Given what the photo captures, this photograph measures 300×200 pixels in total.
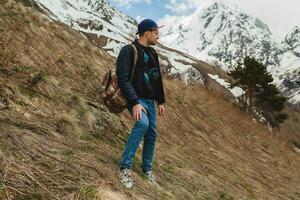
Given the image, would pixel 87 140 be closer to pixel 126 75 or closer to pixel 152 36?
pixel 126 75

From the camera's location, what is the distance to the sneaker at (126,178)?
651 centimetres

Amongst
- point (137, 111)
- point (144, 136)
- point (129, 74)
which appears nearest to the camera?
point (137, 111)

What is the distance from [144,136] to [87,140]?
127cm

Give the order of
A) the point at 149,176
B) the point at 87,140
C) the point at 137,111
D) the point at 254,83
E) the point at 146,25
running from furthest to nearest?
the point at 254,83
the point at 87,140
the point at 149,176
the point at 146,25
the point at 137,111

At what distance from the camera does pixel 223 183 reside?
10.4 metres

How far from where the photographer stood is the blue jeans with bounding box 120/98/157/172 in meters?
6.86

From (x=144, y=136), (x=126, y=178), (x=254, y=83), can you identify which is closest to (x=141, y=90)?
Result: (x=144, y=136)

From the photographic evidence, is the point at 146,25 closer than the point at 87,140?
Yes

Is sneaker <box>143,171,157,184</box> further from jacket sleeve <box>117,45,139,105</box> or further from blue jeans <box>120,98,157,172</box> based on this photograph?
jacket sleeve <box>117,45,139,105</box>

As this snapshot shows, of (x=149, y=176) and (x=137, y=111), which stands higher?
(x=137, y=111)

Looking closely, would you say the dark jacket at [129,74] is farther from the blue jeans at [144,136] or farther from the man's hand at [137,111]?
the blue jeans at [144,136]

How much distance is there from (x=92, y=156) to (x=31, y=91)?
2.58 meters

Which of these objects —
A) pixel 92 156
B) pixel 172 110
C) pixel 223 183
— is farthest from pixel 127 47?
pixel 172 110

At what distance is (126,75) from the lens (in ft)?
22.3
